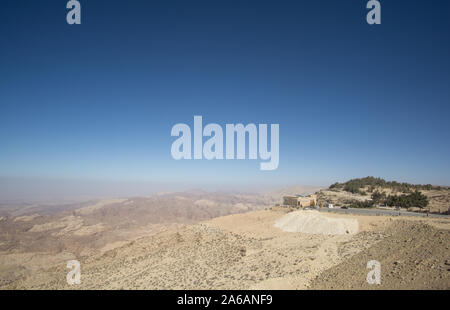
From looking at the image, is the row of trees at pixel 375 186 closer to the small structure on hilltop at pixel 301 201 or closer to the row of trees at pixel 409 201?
the row of trees at pixel 409 201

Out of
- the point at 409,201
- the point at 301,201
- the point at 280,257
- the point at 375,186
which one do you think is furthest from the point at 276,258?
the point at 375,186

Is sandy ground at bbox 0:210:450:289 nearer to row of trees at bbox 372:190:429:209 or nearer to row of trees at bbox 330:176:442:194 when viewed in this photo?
row of trees at bbox 372:190:429:209

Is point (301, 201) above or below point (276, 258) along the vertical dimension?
above

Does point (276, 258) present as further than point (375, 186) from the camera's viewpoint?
No

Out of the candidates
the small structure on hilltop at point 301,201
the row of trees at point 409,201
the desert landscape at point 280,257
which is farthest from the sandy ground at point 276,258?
the row of trees at point 409,201

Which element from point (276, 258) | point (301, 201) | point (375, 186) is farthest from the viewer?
point (375, 186)

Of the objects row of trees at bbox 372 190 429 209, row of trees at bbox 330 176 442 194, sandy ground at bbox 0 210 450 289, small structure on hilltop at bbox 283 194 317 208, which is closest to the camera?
sandy ground at bbox 0 210 450 289

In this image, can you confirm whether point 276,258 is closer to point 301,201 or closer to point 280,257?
point 280,257

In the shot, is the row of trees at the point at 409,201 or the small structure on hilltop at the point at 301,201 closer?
the row of trees at the point at 409,201

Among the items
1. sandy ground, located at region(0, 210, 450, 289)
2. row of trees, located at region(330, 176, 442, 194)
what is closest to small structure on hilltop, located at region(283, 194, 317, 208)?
sandy ground, located at region(0, 210, 450, 289)

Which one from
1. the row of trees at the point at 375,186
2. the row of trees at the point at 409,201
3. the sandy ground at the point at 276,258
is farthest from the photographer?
the row of trees at the point at 375,186

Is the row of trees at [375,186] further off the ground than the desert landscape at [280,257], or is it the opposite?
the row of trees at [375,186]

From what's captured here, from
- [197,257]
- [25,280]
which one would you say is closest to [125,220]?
[25,280]

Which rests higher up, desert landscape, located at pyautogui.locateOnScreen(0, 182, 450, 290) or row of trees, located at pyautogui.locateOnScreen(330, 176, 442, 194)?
row of trees, located at pyautogui.locateOnScreen(330, 176, 442, 194)
